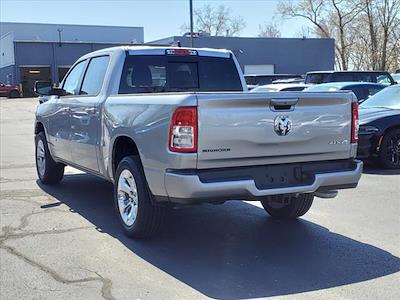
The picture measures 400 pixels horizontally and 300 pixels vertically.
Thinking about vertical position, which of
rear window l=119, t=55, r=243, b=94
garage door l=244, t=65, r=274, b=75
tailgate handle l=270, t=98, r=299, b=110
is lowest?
tailgate handle l=270, t=98, r=299, b=110

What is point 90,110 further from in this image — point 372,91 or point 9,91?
point 9,91

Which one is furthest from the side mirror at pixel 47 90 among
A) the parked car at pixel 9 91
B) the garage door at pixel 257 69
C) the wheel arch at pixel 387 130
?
the parked car at pixel 9 91

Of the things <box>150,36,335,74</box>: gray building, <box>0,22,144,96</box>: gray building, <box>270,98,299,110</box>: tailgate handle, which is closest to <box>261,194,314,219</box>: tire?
<box>270,98,299,110</box>: tailgate handle

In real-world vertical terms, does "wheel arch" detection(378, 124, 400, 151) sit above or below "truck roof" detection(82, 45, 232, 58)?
below

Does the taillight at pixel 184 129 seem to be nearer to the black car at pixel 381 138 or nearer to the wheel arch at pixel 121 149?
the wheel arch at pixel 121 149

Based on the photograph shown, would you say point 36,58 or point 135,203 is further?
point 36,58

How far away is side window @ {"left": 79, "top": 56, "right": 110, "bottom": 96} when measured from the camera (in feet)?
22.4

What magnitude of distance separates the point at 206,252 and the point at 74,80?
3653mm

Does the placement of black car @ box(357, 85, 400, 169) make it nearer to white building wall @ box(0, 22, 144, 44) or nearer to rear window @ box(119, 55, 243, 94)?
rear window @ box(119, 55, 243, 94)

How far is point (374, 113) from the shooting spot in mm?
10328

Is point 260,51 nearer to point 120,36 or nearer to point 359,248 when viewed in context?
point 120,36

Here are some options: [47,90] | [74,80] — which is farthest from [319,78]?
[74,80]

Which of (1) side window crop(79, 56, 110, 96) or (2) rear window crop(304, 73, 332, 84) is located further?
(2) rear window crop(304, 73, 332, 84)

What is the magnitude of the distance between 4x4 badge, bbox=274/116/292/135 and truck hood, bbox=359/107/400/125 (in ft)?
17.2
